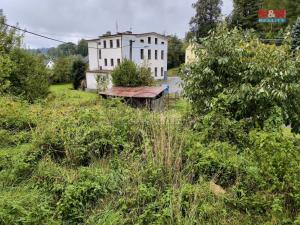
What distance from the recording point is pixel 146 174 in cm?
339

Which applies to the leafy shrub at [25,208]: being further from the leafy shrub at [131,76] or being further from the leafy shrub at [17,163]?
the leafy shrub at [131,76]

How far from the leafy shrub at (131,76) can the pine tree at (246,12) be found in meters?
25.0

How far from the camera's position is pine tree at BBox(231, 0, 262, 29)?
37219 millimetres

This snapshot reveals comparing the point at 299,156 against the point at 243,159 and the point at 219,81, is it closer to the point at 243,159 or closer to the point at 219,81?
the point at 243,159

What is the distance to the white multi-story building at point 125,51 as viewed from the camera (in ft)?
91.1

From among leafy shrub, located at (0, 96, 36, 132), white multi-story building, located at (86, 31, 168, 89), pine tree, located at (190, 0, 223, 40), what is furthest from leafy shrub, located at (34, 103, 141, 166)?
pine tree, located at (190, 0, 223, 40)

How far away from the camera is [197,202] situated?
2887mm

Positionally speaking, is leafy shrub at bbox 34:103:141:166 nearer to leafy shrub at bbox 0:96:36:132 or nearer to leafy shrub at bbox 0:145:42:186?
leafy shrub at bbox 0:145:42:186

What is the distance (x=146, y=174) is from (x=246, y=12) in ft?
139

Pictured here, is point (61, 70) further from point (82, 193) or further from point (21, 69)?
point (82, 193)

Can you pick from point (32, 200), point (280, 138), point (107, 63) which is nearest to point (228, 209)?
point (280, 138)

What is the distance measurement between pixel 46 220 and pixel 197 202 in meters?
1.70

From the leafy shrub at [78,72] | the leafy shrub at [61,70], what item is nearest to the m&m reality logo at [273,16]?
the leafy shrub at [78,72]

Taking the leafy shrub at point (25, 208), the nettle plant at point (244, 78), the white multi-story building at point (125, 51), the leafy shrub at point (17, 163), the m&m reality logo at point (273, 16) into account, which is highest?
the m&m reality logo at point (273, 16)
